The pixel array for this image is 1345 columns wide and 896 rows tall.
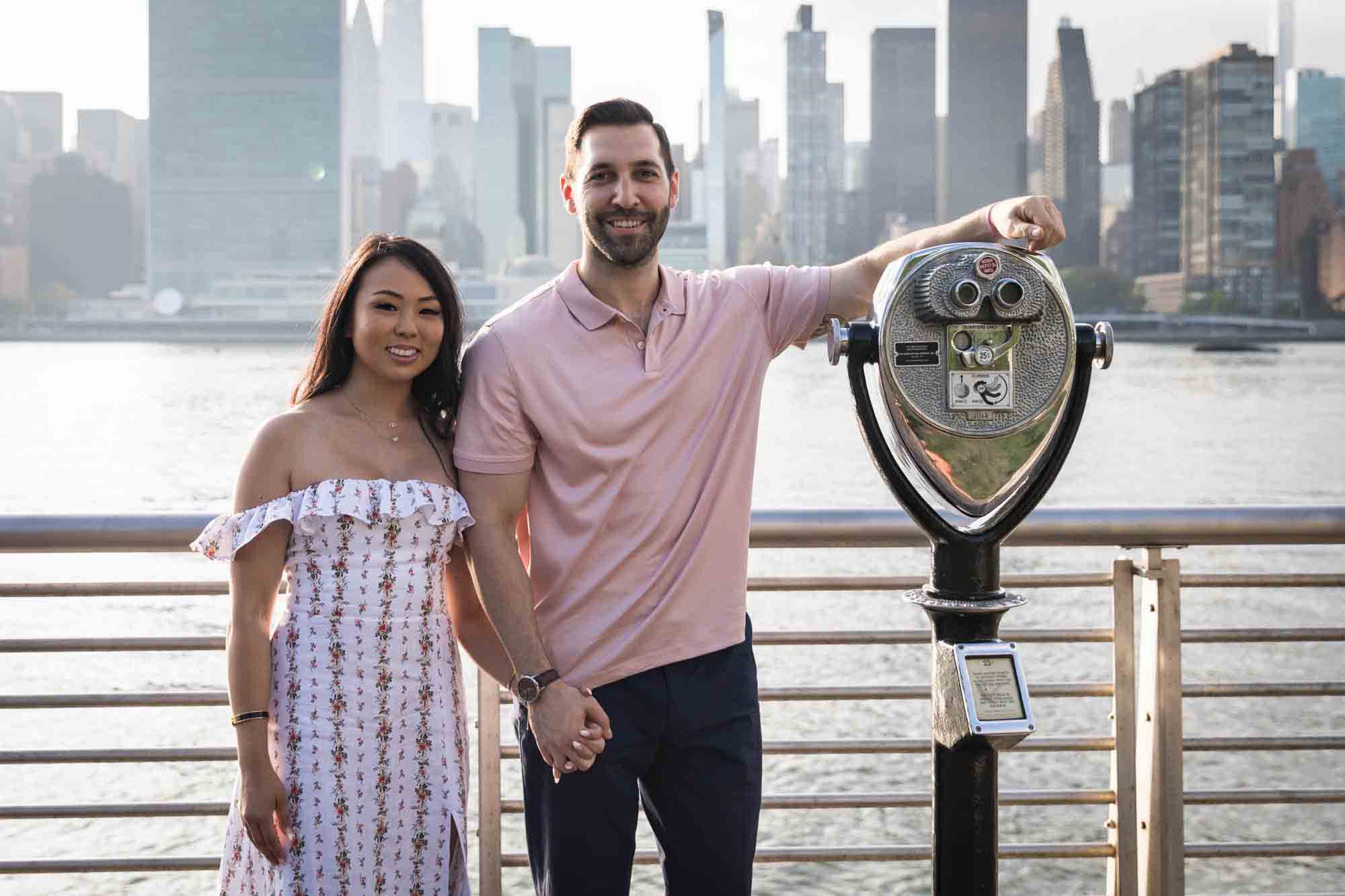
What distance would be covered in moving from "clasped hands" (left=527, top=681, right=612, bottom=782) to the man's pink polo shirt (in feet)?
0.27

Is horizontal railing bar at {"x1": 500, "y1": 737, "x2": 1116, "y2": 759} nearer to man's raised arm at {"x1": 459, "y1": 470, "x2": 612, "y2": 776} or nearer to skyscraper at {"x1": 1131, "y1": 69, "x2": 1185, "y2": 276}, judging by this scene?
man's raised arm at {"x1": 459, "y1": 470, "x2": 612, "y2": 776}

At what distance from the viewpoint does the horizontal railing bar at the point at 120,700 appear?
2199 mm

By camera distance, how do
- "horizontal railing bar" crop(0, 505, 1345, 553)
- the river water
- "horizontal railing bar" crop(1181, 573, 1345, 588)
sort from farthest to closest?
1. the river water
2. "horizontal railing bar" crop(1181, 573, 1345, 588)
3. "horizontal railing bar" crop(0, 505, 1345, 553)

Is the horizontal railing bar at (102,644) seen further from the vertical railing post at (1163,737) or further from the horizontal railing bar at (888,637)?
the vertical railing post at (1163,737)

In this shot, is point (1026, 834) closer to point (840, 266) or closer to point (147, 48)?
point (840, 266)

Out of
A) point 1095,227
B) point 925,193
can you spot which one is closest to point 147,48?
point 925,193

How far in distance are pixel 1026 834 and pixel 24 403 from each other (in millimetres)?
47748

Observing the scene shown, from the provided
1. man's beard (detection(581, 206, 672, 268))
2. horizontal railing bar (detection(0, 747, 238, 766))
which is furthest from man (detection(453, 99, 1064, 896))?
horizontal railing bar (detection(0, 747, 238, 766))

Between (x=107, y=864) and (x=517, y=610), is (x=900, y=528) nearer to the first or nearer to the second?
(x=517, y=610)

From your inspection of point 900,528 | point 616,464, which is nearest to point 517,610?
point 616,464

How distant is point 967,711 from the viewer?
5.35 ft

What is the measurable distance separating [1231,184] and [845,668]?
64.7 metres

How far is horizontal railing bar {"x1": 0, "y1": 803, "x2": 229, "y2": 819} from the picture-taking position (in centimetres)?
223

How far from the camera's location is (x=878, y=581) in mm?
2295
